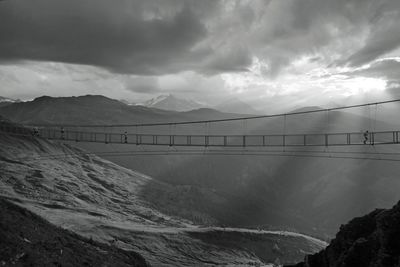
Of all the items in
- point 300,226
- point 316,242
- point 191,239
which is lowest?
point 300,226

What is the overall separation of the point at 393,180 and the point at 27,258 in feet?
577

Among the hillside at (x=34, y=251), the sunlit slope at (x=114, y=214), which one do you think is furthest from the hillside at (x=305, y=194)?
the hillside at (x=34, y=251)

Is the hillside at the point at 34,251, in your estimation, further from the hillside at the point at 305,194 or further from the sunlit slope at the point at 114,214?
the hillside at the point at 305,194

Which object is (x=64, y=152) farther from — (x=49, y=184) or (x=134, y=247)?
(x=134, y=247)

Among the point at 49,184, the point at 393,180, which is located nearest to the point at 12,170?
the point at 49,184

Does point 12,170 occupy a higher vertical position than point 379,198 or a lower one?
higher

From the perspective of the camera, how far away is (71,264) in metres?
31.1

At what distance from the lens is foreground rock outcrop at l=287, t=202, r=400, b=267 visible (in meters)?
23.0

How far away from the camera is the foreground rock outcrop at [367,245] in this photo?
75.4 feet

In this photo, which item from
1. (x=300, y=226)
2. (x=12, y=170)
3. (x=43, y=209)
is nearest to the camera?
(x=43, y=209)

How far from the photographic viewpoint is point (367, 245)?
82.1 feet

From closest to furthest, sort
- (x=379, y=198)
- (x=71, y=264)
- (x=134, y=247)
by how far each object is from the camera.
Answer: (x=71, y=264) → (x=134, y=247) → (x=379, y=198)

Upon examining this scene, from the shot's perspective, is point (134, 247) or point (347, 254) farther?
point (134, 247)

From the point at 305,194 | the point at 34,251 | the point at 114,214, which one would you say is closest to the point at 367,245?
the point at 34,251
